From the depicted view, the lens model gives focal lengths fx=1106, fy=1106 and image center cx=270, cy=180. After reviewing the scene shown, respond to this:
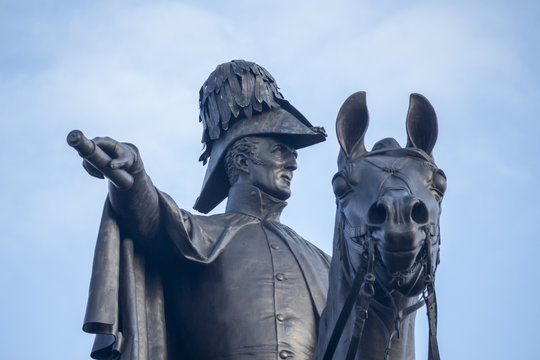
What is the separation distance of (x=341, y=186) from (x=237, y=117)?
3827 mm

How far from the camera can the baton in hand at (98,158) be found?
8156 mm

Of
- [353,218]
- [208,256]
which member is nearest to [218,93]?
[208,256]

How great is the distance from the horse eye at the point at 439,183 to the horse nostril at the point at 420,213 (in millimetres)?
653

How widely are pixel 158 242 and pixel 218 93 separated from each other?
7.02ft

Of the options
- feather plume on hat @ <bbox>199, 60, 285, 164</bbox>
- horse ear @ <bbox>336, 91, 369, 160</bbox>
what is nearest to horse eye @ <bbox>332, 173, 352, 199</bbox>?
horse ear @ <bbox>336, 91, 369, 160</bbox>

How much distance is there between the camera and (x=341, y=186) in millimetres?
7332

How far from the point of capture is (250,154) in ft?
35.5

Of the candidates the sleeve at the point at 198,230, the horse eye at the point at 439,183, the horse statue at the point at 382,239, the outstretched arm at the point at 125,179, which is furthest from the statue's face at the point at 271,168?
the horse eye at the point at 439,183

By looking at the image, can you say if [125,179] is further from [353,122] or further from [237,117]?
[237,117]

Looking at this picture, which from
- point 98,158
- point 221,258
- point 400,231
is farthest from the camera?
point 221,258

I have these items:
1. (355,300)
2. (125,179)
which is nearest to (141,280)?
(125,179)

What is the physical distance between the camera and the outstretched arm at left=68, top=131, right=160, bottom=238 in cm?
838

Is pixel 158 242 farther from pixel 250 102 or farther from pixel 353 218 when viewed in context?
pixel 353 218

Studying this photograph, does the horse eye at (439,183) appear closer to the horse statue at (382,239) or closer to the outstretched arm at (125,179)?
the horse statue at (382,239)
